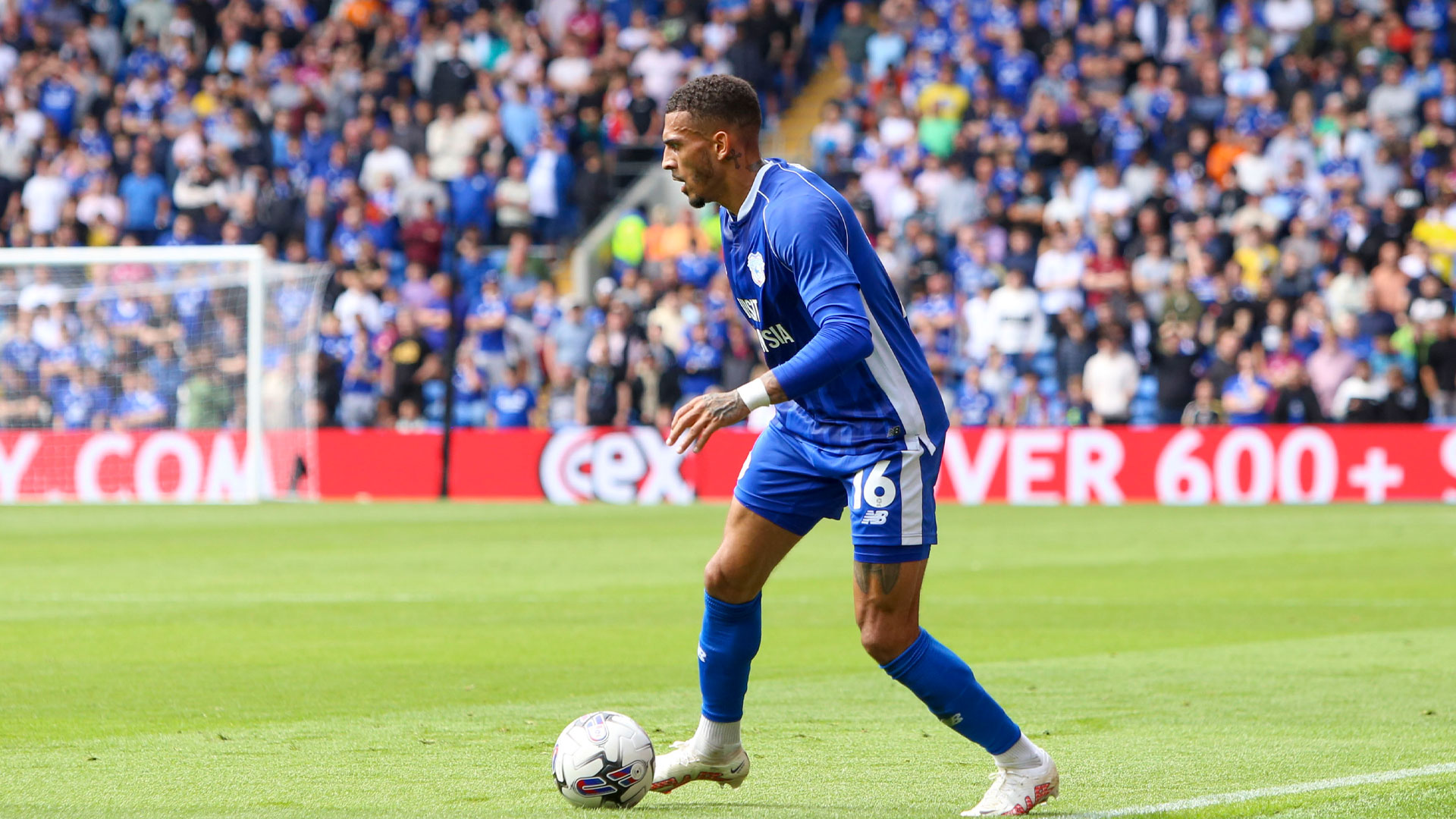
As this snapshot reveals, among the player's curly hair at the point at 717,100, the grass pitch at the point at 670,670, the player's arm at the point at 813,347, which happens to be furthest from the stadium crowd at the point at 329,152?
the player's arm at the point at 813,347

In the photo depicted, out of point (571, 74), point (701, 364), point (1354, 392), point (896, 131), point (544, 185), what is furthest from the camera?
point (571, 74)

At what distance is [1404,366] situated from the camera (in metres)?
20.9

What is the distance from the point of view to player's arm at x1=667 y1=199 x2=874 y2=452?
16.9 feet

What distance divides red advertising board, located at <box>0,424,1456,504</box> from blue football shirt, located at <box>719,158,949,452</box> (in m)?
16.0

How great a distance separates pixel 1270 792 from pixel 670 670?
3626 millimetres

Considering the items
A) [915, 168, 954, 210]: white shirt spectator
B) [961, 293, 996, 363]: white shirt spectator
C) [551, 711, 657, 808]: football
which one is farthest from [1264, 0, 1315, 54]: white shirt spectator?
[551, 711, 657, 808]: football

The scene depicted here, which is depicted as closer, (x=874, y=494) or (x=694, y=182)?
(x=874, y=494)

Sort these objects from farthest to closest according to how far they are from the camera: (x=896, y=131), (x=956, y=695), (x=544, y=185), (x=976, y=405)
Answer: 1. (x=544, y=185)
2. (x=896, y=131)
3. (x=976, y=405)
4. (x=956, y=695)

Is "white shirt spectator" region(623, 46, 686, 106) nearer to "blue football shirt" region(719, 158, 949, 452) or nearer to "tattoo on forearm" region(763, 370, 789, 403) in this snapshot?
"blue football shirt" region(719, 158, 949, 452)

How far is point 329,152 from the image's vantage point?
90.0 ft

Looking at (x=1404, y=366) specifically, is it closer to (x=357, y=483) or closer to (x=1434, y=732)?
(x=357, y=483)

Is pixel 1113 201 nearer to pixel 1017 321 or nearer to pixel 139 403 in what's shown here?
pixel 1017 321

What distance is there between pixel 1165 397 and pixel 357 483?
9396 millimetres

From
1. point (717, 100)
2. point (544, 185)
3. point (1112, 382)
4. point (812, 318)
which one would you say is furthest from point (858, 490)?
point (544, 185)
